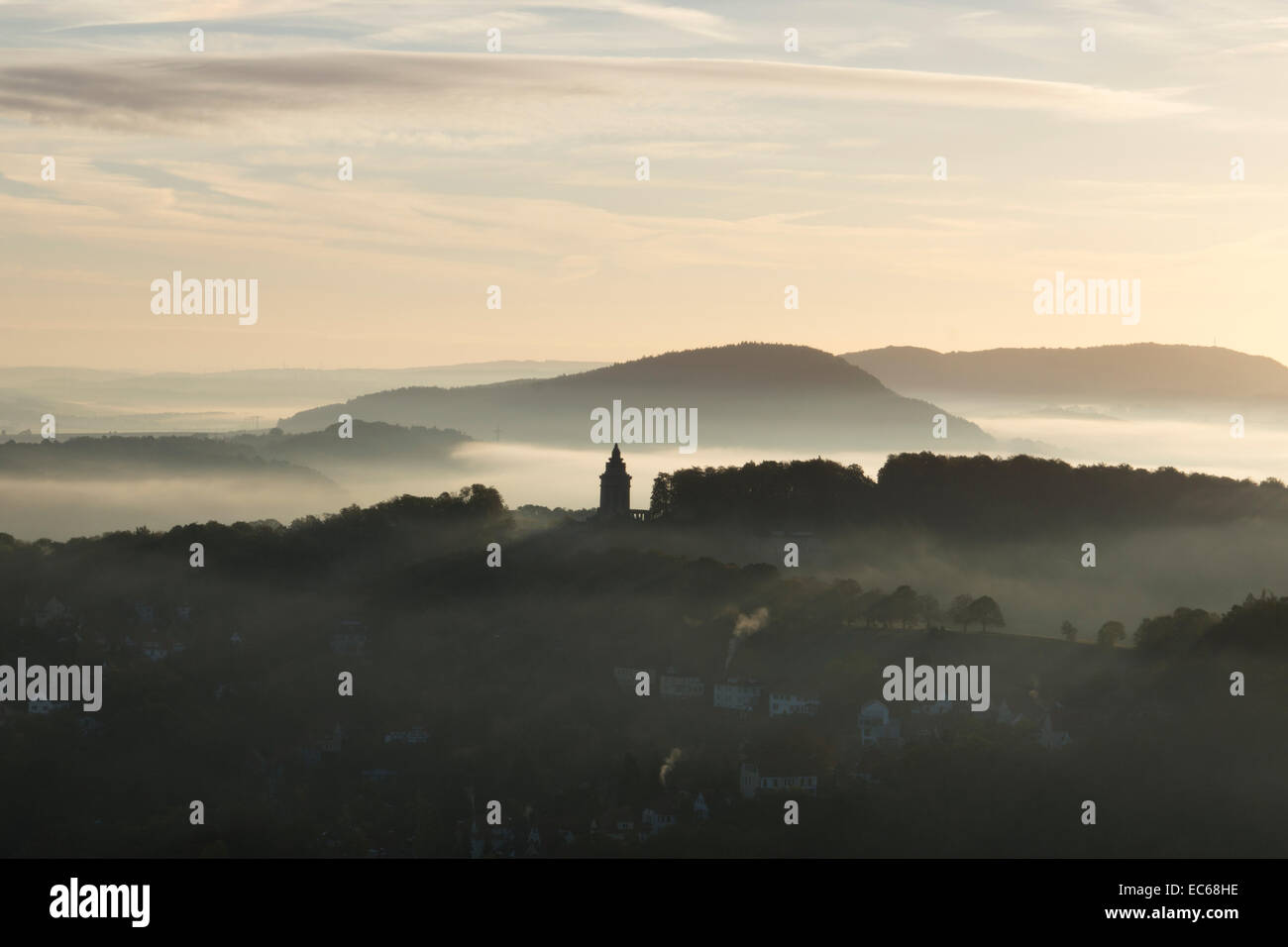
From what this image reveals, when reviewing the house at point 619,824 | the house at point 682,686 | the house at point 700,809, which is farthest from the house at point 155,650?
the house at point 700,809

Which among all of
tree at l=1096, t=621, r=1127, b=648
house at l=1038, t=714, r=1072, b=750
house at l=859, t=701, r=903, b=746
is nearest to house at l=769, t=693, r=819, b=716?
house at l=859, t=701, r=903, b=746

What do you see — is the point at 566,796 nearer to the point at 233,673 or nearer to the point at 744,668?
the point at 744,668

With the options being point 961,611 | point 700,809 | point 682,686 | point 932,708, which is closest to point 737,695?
point 682,686

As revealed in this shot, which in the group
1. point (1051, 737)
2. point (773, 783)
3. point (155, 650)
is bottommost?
point (773, 783)

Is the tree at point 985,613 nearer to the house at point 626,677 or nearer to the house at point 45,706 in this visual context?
the house at point 626,677

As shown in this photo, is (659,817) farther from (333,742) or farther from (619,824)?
(333,742)
